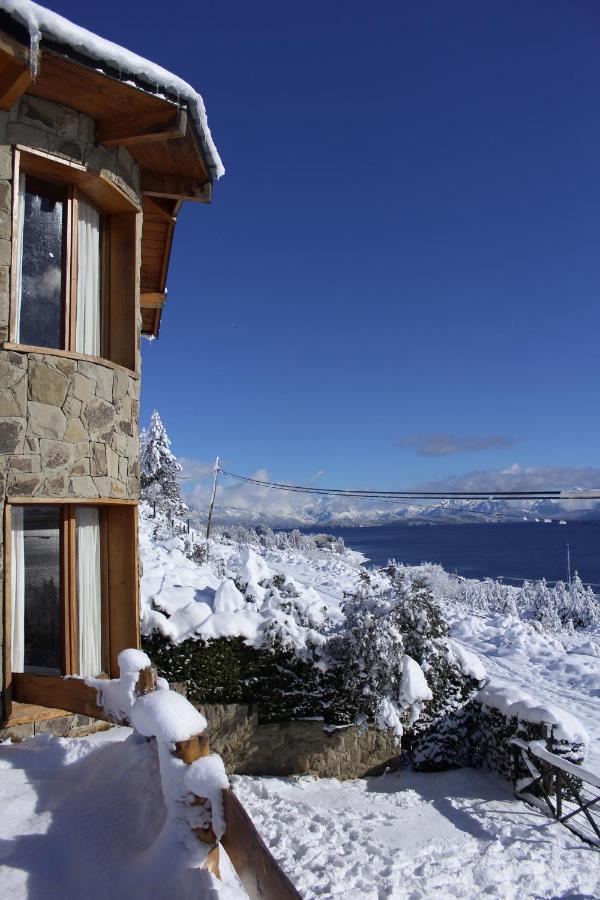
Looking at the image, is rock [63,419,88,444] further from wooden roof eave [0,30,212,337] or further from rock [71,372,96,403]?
wooden roof eave [0,30,212,337]

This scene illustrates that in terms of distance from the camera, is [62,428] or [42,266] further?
[42,266]

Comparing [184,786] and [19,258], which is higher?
[19,258]

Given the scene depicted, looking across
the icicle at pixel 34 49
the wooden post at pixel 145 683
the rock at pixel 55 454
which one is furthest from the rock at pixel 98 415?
the icicle at pixel 34 49

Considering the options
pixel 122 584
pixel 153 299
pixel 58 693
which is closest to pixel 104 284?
pixel 122 584

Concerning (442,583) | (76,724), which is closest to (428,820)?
(76,724)

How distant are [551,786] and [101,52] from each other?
9421mm

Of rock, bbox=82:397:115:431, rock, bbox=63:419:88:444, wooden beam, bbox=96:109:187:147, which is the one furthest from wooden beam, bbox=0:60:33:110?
rock, bbox=63:419:88:444

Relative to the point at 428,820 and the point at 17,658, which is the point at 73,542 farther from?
the point at 428,820

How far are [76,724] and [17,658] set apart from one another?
80cm

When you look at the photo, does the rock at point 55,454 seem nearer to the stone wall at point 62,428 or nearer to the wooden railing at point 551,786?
the stone wall at point 62,428

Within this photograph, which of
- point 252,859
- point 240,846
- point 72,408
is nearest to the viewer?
point 252,859

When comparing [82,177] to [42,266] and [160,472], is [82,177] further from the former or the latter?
[160,472]

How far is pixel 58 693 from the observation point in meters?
4.21

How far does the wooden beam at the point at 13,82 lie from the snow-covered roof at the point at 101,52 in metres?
0.16
